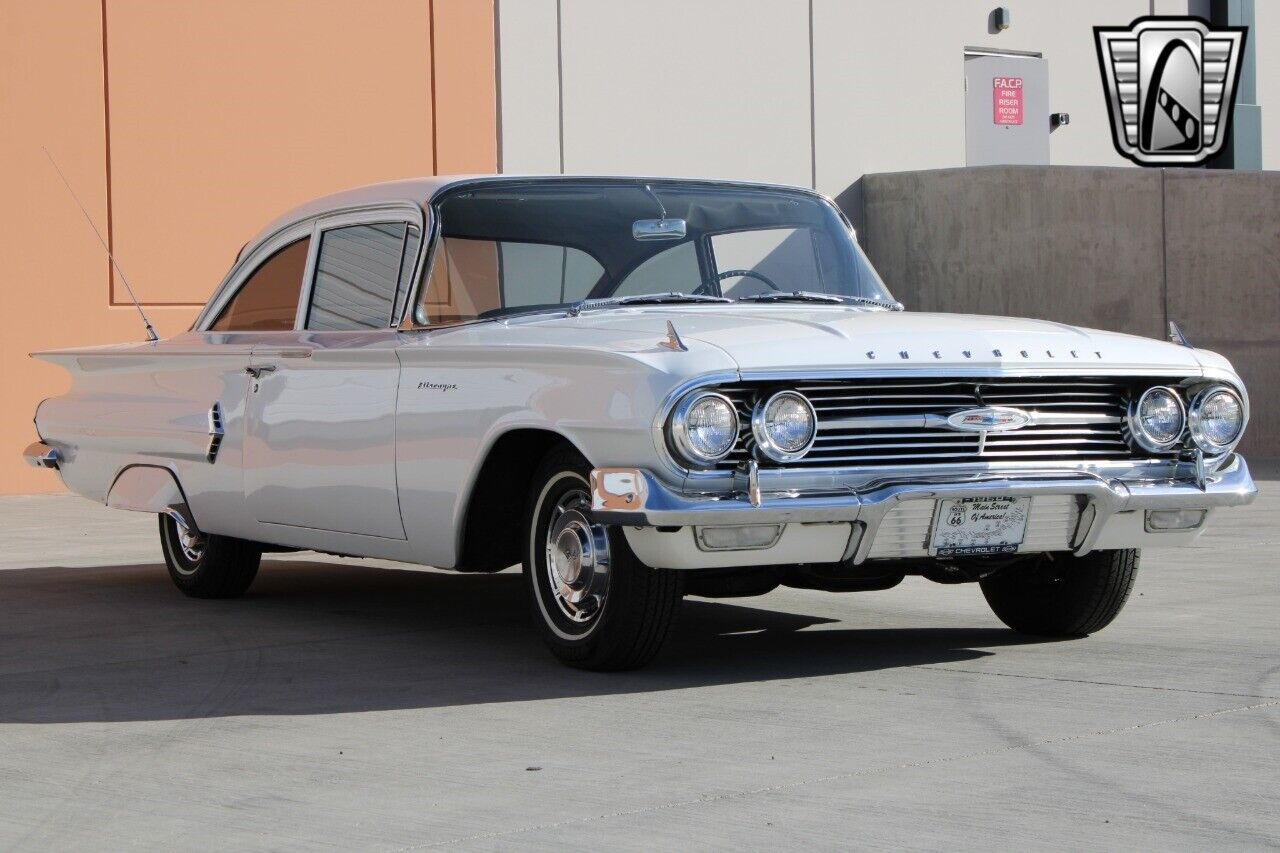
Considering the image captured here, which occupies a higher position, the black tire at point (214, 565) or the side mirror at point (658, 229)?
the side mirror at point (658, 229)

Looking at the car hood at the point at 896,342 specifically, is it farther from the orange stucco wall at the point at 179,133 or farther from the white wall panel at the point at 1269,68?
the white wall panel at the point at 1269,68

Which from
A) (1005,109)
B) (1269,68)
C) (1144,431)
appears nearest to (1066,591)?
(1144,431)

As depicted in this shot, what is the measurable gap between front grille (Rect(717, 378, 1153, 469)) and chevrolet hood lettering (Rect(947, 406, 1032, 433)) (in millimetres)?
26

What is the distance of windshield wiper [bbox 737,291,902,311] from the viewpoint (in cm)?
701

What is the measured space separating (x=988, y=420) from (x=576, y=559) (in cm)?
130

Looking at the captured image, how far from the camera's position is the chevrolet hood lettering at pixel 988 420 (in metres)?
5.85

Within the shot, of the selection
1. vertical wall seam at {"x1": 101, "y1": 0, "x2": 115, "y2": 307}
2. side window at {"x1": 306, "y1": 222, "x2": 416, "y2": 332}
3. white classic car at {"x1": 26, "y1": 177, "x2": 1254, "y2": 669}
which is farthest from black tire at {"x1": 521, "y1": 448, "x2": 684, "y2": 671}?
vertical wall seam at {"x1": 101, "y1": 0, "x2": 115, "y2": 307}

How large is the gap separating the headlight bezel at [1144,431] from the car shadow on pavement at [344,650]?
2.97 ft

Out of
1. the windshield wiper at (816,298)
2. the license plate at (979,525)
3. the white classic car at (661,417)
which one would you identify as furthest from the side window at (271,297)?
the license plate at (979,525)

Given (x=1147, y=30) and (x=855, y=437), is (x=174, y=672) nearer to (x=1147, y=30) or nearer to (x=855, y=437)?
(x=855, y=437)

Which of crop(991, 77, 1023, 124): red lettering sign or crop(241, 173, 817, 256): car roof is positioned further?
crop(991, 77, 1023, 124): red lettering sign

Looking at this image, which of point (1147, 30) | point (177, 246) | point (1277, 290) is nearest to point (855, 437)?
point (177, 246)

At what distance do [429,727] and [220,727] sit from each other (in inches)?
22.9

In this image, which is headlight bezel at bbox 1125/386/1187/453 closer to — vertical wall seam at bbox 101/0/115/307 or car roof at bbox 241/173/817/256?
car roof at bbox 241/173/817/256
